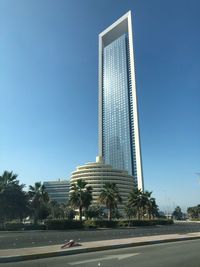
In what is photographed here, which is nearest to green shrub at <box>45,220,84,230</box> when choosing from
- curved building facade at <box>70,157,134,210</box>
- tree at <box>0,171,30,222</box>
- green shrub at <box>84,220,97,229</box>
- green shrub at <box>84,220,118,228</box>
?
green shrub at <box>84,220,97,229</box>

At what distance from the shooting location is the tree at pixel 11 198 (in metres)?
69.3

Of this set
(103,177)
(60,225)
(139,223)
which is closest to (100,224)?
(139,223)

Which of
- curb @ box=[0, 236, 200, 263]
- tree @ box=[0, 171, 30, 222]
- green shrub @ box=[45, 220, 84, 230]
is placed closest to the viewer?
curb @ box=[0, 236, 200, 263]

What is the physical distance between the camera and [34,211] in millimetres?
81250

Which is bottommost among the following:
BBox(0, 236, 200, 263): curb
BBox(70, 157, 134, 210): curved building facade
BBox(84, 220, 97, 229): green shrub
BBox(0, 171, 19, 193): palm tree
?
BBox(0, 236, 200, 263): curb

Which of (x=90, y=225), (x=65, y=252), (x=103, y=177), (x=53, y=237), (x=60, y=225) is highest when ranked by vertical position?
(x=103, y=177)

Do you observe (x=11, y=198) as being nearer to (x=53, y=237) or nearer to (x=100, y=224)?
(x=100, y=224)

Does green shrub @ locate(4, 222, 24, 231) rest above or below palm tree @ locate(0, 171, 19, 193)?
below

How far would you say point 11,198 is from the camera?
6994 centimetres

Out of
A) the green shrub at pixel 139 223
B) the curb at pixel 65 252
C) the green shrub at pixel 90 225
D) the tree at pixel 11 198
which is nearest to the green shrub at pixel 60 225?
the green shrub at pixel 90 225

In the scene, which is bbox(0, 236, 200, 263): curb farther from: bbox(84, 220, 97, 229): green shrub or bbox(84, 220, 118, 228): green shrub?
bbox(84, 220, 118, 228): green shrub

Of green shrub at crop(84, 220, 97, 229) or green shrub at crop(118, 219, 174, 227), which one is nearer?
green shrub at crop(84, 220, 97, 229)

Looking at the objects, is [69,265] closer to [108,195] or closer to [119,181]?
[108,195]

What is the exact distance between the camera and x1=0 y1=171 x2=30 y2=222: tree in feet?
227
